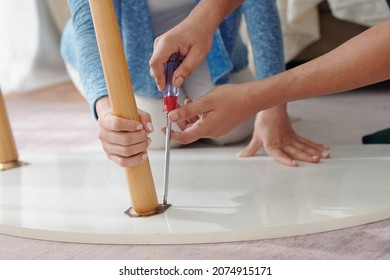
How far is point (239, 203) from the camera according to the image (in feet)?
3.75

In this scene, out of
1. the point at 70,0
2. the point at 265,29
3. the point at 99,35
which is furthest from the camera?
the point at 265,29

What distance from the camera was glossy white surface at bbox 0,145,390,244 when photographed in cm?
104

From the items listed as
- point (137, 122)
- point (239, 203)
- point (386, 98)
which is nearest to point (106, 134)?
point (137, 122)

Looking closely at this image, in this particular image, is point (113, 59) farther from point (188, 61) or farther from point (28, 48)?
point (28, 48)

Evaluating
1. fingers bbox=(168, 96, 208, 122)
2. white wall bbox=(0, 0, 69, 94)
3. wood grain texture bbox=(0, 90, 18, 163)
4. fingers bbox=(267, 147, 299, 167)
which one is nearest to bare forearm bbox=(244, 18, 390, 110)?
fingers bbox=(168, 96, 208, 122)

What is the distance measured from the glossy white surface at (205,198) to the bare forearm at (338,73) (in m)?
0.19

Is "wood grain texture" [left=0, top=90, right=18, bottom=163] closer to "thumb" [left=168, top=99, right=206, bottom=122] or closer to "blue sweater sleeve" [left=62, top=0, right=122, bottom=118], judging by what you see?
"blue sweater sleeve" [left=62, top=0, right=122, bottom=118]

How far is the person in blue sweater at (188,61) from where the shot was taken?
1069 millimetres

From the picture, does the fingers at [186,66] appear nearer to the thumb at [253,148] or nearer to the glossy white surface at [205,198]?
the glossy white surface at [205,198]

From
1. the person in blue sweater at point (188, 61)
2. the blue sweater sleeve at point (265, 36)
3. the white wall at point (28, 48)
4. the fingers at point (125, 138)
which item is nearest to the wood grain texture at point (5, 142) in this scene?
the person in blue sweater at point (188, 61)

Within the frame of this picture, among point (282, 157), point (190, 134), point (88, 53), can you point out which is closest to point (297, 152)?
point (282, 157)
